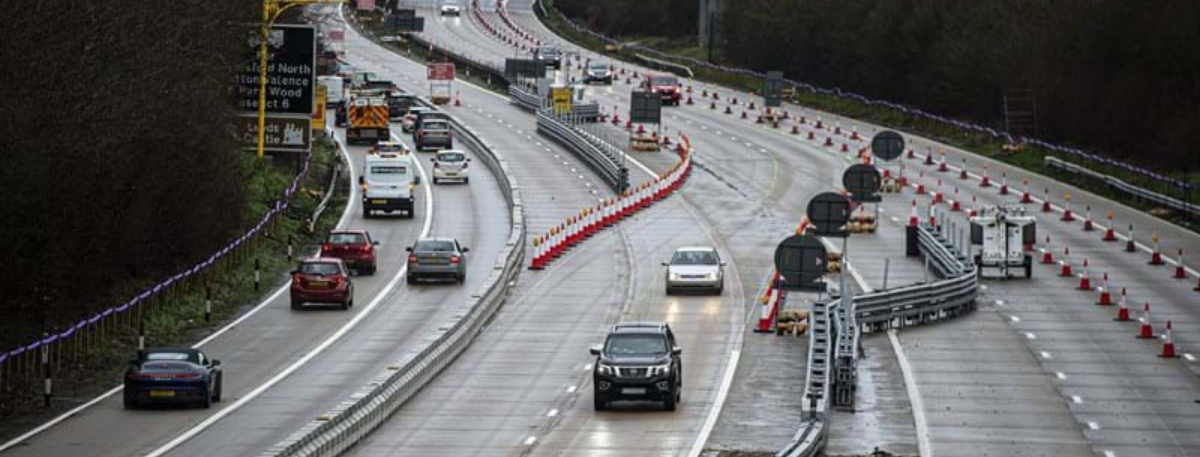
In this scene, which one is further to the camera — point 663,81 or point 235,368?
point 663,81

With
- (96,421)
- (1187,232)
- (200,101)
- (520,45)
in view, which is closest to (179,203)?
(200,101)

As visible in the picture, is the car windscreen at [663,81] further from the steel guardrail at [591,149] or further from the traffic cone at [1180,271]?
the traffic cone at [1180,271]

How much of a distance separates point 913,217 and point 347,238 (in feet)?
55.9

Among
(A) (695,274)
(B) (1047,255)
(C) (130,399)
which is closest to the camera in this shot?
(C) (130,399)

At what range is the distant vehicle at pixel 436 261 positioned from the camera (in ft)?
194

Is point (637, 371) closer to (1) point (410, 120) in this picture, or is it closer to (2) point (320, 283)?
(2) point (320, 283)

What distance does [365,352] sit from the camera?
156ft

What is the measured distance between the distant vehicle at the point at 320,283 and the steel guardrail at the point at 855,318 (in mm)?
11939

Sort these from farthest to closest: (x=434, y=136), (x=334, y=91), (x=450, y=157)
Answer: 1. (x=334, y=91)
2. (x=434, y=136)
3. (x=450, y=157)

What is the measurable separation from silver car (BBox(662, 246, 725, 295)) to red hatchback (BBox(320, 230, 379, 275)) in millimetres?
8836

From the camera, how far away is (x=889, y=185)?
8375 cm

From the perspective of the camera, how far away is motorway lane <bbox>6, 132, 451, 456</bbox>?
36000 mm

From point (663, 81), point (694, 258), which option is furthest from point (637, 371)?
point (663, 81)

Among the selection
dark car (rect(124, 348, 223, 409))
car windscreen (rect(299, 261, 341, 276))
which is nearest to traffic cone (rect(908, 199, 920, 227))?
car windscreen (rect(299, 261, 341, 276))
